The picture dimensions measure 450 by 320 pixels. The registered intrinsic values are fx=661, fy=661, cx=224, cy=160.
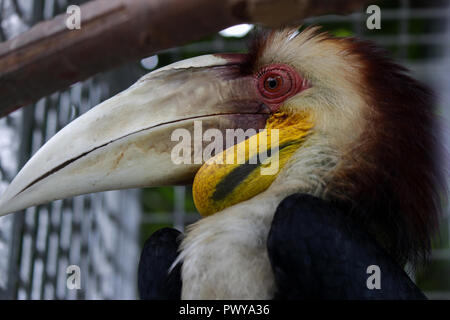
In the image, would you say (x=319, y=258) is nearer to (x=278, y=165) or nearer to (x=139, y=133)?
(x=278, y=165)

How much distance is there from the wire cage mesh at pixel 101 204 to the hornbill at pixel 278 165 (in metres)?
0.19

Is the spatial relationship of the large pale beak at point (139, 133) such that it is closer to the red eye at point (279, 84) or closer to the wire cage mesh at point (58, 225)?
the red eye at point (279, 84)

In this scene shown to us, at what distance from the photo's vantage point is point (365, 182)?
3.94ft

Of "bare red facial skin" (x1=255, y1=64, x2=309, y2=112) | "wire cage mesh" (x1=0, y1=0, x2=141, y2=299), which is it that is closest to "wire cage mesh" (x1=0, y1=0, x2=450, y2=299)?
"wire cage mesh" (x1=0, y1=0, x2=141, y2=299)

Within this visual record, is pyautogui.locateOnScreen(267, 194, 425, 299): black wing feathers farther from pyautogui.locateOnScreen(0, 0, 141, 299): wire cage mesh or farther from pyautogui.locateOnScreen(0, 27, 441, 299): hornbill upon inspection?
pyautogui.locateOnScreen(0, 0, 141, 299): wire cage mesh

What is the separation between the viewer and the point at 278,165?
1286 millimetres

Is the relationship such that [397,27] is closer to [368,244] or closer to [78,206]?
[78,206]

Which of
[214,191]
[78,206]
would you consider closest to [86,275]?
[78,206]

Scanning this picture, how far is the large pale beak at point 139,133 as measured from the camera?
4.08 ft

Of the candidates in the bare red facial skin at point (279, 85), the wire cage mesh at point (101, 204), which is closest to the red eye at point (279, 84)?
the bare red facial skin at point (279, 85)

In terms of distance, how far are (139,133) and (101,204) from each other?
1.15 m

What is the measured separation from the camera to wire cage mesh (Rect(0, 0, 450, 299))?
181 cm

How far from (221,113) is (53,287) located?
944 millimetres
